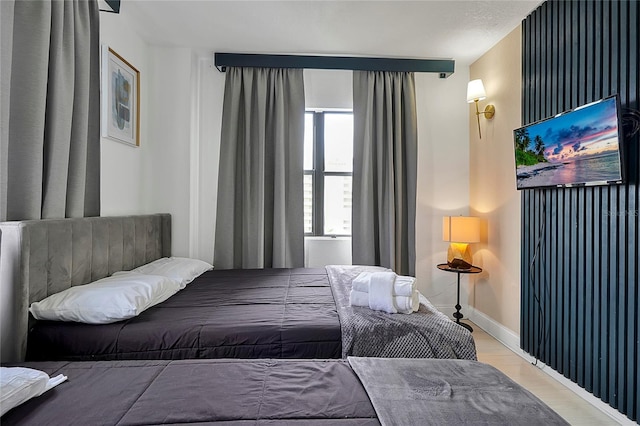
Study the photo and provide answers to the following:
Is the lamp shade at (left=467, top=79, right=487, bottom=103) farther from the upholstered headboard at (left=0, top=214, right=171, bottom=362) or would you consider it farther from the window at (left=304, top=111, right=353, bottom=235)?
the upholstered headboard at (left=0, top=214, right=171, bottom=362)

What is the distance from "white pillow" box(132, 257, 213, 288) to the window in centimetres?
132

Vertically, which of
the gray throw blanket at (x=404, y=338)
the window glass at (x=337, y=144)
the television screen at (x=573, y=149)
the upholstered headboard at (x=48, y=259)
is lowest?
the gray throw blanket at (x=404, y=338)

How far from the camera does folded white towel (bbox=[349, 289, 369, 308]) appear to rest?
1.90 metres

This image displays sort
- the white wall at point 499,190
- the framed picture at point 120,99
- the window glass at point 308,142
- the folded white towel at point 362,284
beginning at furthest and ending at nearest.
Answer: the window glass at point 308,142 < the white wall at point 499,190 < the framed picture at point 120,99 < the folded white towel at point 362,284

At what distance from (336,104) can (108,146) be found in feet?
7.22

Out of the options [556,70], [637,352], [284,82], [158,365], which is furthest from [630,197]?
[284,82]

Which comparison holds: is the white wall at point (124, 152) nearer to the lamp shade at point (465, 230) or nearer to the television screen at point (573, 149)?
the lamp shade at point (465, 230)

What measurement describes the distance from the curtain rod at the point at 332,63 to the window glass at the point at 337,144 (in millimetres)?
529

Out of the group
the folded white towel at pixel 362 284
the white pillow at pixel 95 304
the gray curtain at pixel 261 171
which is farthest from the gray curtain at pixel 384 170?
the white pillow at pixel 95 304

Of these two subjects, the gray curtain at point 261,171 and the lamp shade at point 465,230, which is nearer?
the lamp shade at point 465,230

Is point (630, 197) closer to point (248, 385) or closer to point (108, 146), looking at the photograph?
point (248, 385)

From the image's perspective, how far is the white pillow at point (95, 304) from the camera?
63.0 inches

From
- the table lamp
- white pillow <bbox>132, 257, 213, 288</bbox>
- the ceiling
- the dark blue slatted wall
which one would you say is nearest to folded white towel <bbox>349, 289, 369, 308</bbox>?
white pillow <bbox>132, 257, 213, 288</bbox>

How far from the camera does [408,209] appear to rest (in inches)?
143
